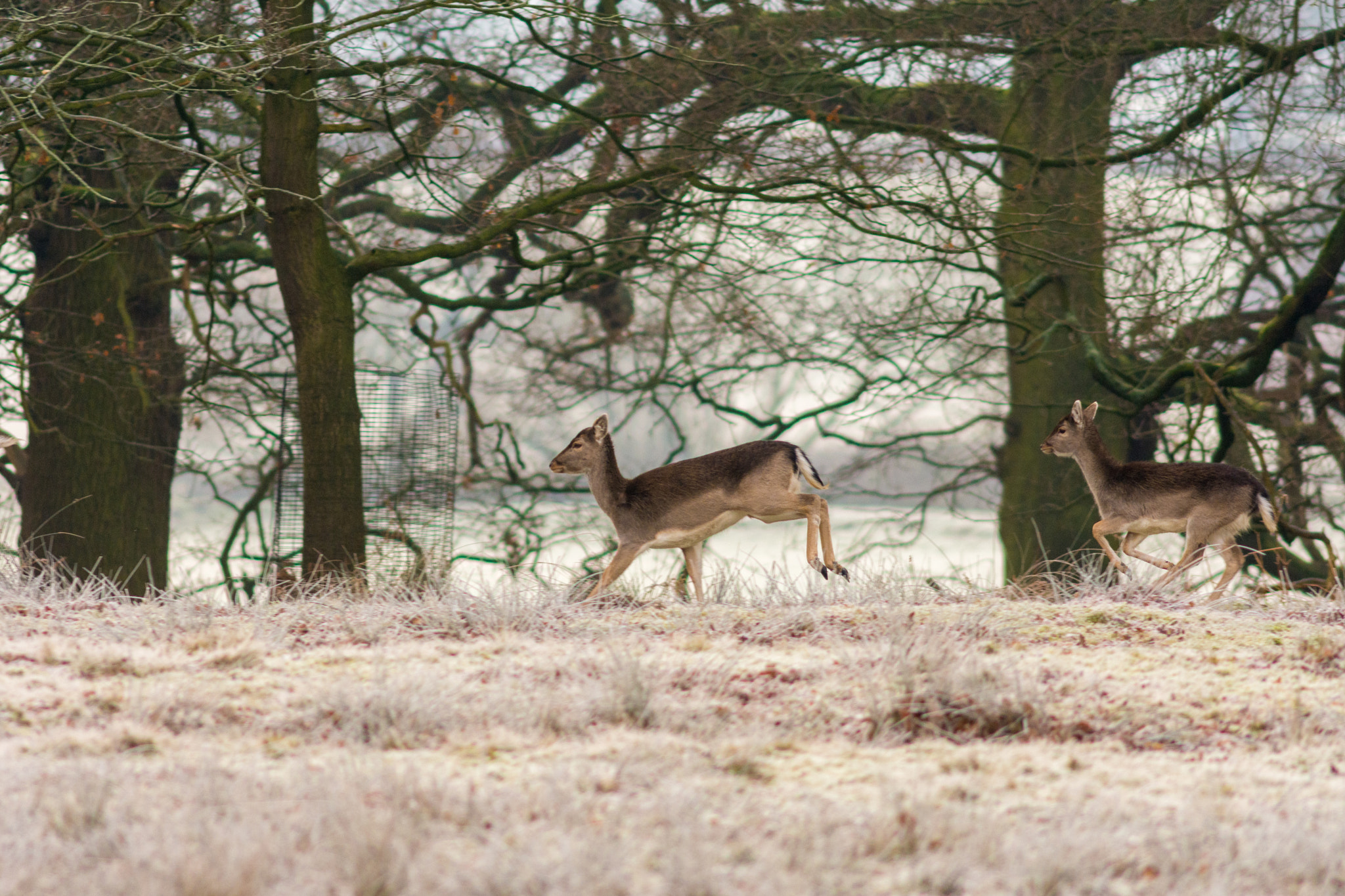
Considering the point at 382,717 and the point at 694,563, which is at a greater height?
the point at 694,563

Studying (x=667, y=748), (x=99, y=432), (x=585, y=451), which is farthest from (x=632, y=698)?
(x=99, y=432)

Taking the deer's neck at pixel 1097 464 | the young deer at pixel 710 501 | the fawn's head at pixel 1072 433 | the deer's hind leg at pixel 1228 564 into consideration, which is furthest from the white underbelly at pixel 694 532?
the deer's hind leg at pixel 1228 564

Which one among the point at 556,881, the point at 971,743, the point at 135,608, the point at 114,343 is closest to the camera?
the point at 556,881

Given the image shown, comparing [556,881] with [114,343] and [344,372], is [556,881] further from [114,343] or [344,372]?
[114,343]

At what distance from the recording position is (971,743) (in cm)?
519

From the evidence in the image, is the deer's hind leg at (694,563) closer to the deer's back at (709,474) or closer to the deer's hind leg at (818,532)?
the deer's back at (709,474)

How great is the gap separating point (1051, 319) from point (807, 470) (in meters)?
6.39

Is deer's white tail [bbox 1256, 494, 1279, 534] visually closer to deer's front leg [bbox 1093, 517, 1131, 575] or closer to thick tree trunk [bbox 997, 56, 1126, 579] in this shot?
deer's front leg [bbox 1093, 517, 1131, 575]

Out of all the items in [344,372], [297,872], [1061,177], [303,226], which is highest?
[1061,177]

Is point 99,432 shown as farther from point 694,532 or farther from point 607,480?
point 694,532


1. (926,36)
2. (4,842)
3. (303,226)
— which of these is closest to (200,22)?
(303,226)

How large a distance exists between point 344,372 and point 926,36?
602cm

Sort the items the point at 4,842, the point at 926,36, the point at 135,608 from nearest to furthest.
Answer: the point at 4,842, the point at 135,608, the point at 926,36

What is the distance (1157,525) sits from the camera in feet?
29.0
